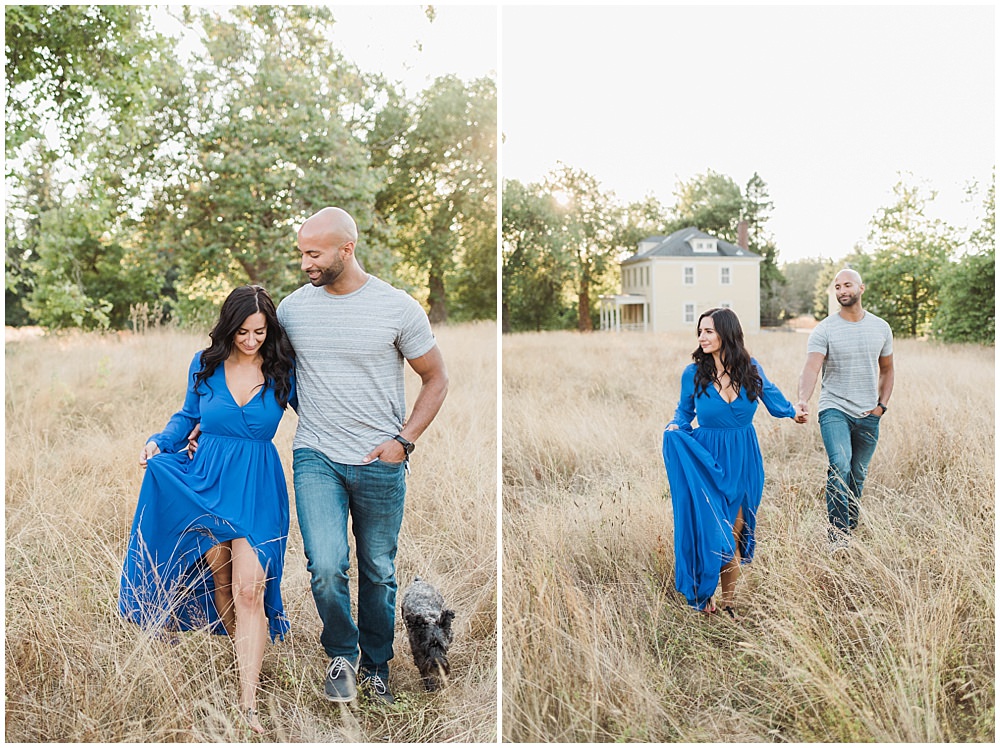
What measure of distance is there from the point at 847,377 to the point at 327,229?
226 centimetres

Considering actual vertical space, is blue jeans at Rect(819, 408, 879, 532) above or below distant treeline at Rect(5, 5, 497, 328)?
below

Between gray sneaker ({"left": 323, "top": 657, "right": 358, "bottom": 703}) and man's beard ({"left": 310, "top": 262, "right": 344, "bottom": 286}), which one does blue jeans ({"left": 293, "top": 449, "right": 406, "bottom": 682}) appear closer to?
gray sneaker ({"left": 323, "top": 657, "right": 358, "bottom": 703})

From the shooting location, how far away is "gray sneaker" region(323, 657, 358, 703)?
7.77ft

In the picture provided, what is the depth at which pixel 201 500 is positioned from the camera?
2.24 metres

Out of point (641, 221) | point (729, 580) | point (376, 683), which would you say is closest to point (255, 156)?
point (641, 221)

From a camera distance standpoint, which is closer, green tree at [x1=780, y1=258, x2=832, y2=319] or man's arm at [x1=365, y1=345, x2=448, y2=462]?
man's arm at [x1=365, y1=345, x2=448, y2=462]

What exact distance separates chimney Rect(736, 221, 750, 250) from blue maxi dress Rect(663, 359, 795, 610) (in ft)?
5.22

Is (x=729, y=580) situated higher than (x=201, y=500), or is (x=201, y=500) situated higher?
(x=201, y=500)

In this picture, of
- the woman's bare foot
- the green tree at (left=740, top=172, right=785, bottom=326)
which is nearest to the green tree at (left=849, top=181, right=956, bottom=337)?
the green tree at (left=740, top=172, right=785, bottom=326)

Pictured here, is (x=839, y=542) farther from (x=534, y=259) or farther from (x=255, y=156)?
(x=255, y=156)

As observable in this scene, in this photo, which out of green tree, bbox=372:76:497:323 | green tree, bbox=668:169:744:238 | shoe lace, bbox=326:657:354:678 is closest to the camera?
shoe lace, bbox=326:657:354:678

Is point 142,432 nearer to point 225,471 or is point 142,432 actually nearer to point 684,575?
point 225,471

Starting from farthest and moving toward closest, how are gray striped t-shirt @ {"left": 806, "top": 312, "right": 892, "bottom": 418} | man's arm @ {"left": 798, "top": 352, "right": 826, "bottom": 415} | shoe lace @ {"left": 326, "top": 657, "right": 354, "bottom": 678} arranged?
gray striped t-shirt @ {"left": 806, "top": 312, "right": 892, "bottom": 418} → man's arm @ {"left": 798, "top": 352, "right": 826, "bottom": 415} → shoe lace @ {"left": 326, "top": 657, "right": 354, "bottom": 678}

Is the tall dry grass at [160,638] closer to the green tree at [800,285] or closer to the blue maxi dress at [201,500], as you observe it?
the blue maxi dress at [201,500]
